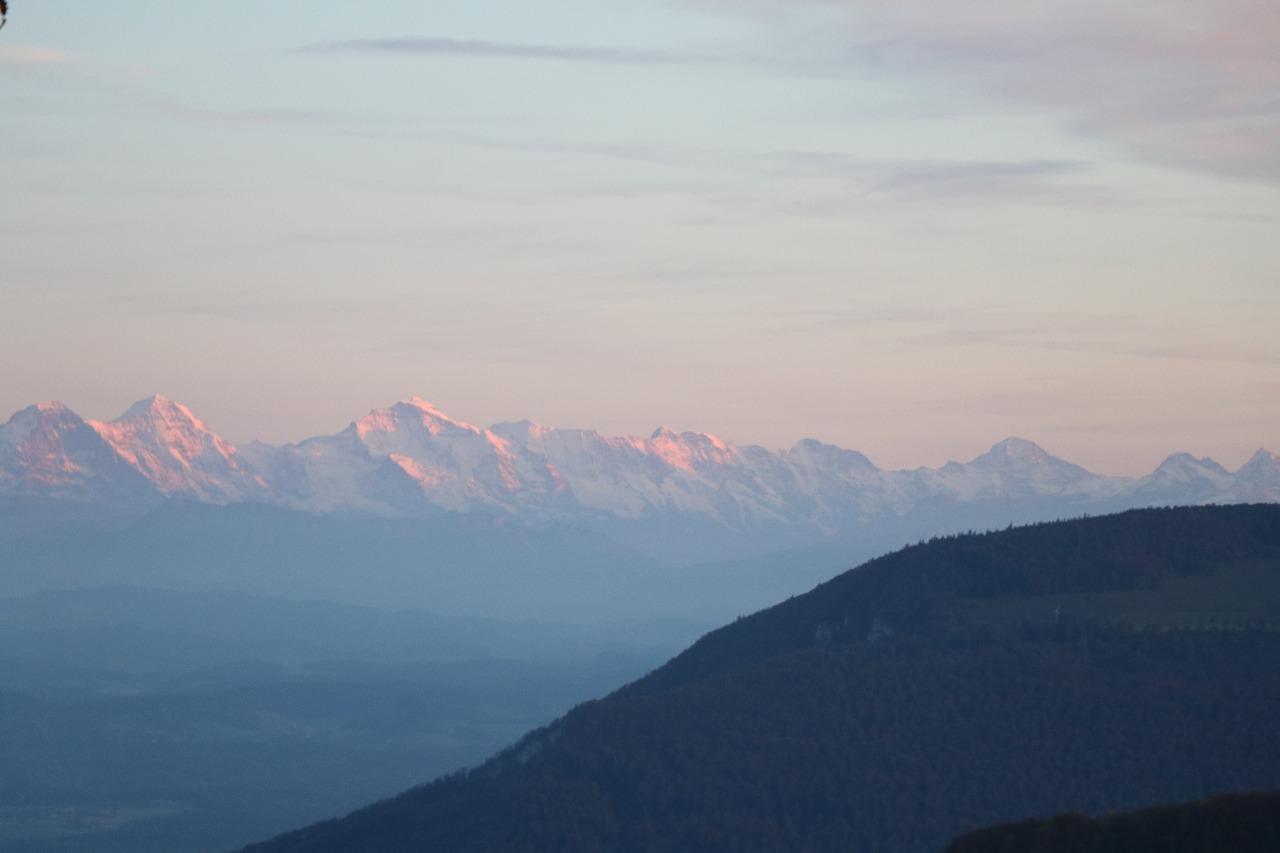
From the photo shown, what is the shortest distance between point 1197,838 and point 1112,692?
4576 inches

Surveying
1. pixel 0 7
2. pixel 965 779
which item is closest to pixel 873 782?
pixel 965 779

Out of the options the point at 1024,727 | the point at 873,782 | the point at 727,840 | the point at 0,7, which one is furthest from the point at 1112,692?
the point at 0,7

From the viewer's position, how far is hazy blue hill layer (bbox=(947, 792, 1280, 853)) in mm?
84438

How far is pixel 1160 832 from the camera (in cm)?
8719

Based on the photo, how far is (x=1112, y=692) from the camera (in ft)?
652

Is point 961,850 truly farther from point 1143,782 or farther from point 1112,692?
point 1112,692

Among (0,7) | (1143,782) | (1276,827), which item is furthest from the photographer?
(1143,782)

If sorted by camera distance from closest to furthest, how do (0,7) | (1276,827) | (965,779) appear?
(0,7) < (1276,827) < (965,779)

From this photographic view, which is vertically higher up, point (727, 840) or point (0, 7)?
point (0, 7)

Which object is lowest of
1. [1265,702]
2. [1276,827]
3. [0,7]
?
[1276,827]

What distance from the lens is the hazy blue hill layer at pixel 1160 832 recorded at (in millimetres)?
84438

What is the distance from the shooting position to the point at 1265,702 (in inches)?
7279

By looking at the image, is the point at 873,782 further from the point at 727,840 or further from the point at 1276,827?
the point at 1276,827

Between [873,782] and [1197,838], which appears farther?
[873,782]
